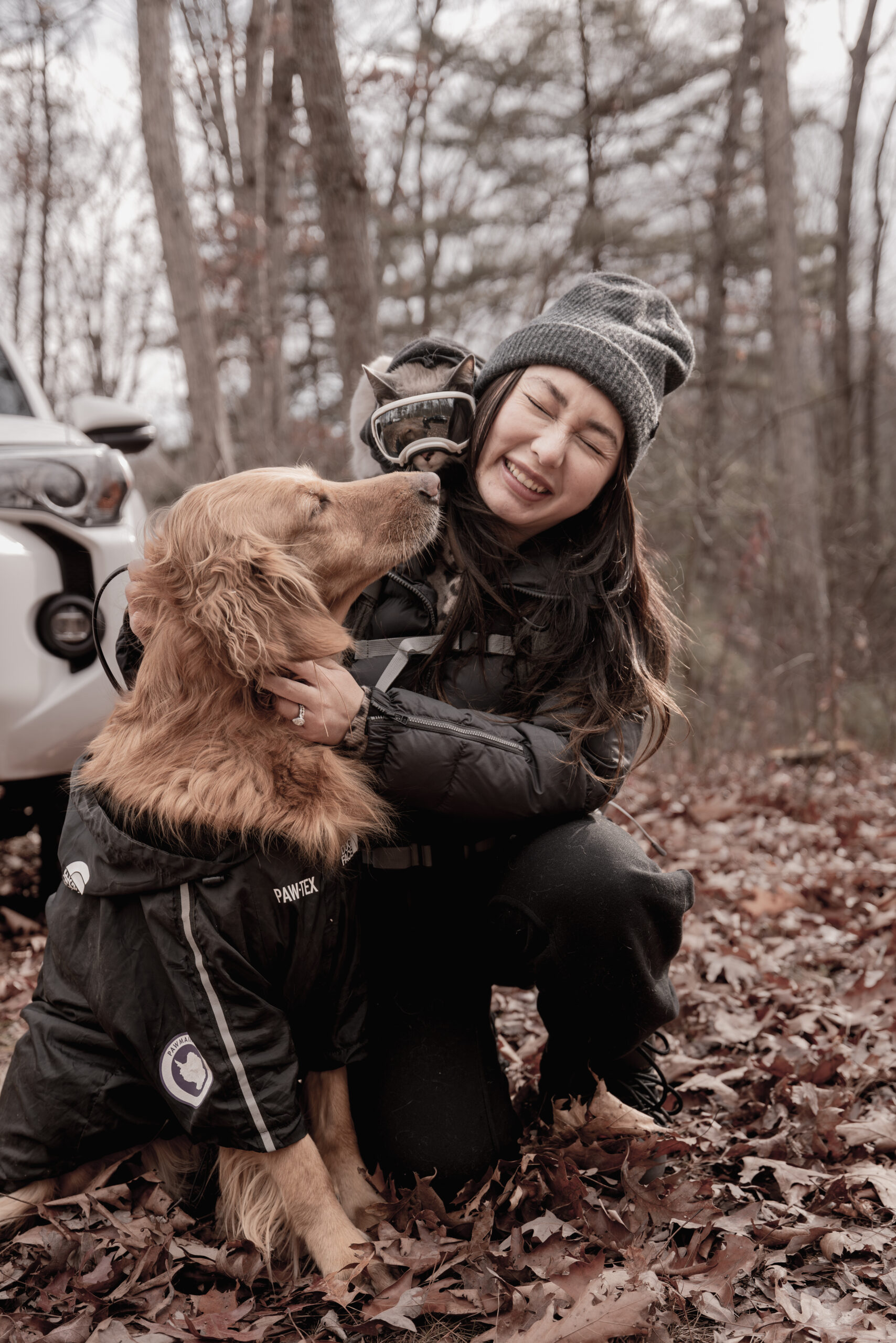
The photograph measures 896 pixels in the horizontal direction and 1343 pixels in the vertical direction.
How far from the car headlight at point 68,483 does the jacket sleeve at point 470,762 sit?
4.96ft

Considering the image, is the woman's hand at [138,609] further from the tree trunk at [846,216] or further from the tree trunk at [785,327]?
the tree trunk at [846,216]

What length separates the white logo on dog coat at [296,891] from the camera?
2.02 m

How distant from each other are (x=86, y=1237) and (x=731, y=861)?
123 inches

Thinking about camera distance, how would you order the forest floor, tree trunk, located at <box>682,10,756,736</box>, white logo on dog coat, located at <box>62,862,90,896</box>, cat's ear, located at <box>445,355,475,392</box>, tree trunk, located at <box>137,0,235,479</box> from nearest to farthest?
1. the forest floor
2. white logo on dog coat, located at <box>62,862,90,896</box>
3. cat's ear, located at <box>445,355,475,392</box>
4. tree trunk, located at <box>137,0,235,479</box>
5. tree trunk, located at <box>682,10,756,736</box>

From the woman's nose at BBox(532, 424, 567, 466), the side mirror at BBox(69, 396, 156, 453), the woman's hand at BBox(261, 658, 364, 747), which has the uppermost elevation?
the side mirror at BBox(69, 396, 156, 453)

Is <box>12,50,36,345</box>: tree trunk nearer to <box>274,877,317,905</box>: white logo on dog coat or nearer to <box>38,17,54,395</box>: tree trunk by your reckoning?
<box>38,17,54,395</box>: tree trunk

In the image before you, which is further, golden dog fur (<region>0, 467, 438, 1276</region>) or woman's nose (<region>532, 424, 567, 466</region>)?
woman's nose (<region>532, 424, 567, 466</region>)

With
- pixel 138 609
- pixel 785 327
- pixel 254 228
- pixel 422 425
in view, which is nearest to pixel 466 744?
pixel 138 609

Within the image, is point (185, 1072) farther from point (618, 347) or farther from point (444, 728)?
point (618, 347)

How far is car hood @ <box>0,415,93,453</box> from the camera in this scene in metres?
3.26

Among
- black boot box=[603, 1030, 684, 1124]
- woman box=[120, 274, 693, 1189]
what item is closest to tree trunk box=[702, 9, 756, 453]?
woman box=[120, 274, 693, 1189]

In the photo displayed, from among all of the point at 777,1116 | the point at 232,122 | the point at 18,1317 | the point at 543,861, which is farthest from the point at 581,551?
the point at 232,122

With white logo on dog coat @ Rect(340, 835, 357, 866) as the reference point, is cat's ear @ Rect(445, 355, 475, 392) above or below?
above

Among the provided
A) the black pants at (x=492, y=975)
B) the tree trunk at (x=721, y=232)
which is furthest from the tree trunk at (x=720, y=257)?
the black pants at (x=492, y=975)
